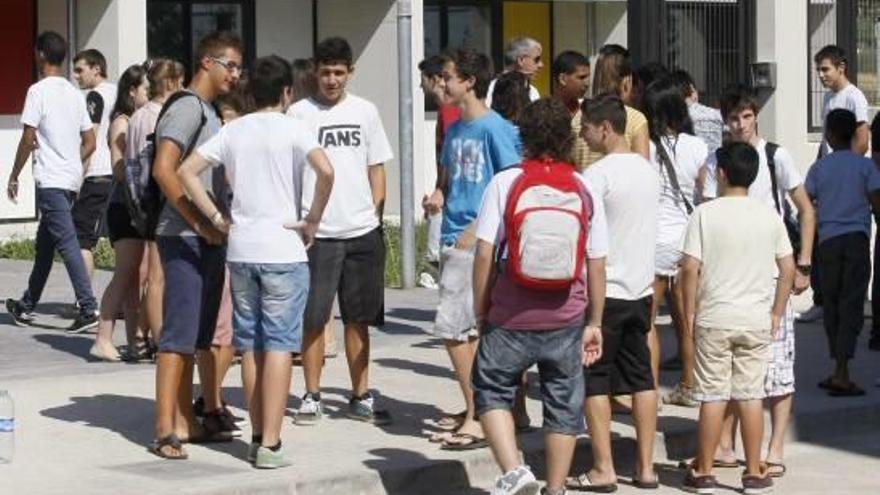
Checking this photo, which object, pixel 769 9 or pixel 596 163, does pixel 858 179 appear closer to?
pixel 596 163

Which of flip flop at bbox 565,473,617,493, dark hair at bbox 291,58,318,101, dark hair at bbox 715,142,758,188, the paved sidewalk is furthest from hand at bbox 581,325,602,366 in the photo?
dark hair at bbox 291,58,318,101

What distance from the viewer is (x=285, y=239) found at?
32.2 ft


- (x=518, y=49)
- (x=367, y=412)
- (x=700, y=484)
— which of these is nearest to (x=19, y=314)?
(x=518, y=49)

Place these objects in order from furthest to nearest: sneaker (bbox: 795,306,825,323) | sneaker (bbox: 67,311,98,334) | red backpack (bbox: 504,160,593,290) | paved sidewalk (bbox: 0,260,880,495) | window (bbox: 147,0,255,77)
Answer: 1. window (bbox: 147,0,255,77)
2. sneaker (bbox: 795,306,825,323)
3. sneaker (bbox: 67,311,98,334)
4. paved sidewalk (bbox: 0,260,880,495)
5. red backpack (bbox: 504,160,593,290)

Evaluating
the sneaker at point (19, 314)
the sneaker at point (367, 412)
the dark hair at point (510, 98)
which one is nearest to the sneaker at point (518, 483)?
the sneaker at point (367, 412)

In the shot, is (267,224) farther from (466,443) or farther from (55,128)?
(55,128)

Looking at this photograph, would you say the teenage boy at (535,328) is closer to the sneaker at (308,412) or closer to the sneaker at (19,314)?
the sneaker at (308,412)

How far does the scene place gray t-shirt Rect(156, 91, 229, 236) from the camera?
10070 mm

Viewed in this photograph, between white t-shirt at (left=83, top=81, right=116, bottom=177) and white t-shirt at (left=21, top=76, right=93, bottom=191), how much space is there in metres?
0.35

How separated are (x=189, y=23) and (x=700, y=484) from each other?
16665mm

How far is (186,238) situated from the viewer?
33.2 ft

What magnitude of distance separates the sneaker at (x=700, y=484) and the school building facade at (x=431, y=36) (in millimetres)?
8034

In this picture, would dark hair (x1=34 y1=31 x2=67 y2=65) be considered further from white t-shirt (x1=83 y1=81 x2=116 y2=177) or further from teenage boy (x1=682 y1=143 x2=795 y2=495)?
teenage boy (x1=682 y1=143 x2=795 y2=495)

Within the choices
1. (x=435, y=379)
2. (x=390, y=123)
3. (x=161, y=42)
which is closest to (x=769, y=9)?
(x=390, y=123)
